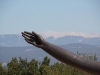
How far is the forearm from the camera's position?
4.95 metres

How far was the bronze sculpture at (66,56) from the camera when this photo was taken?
4.96 metres

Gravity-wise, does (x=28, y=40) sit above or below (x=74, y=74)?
above

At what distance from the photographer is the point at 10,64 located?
3750cm

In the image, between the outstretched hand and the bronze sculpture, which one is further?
the outstretched hand

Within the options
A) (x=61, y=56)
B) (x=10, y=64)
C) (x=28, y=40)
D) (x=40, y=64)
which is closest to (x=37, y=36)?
(x=28, y=40)

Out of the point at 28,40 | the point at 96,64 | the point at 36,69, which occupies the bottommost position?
the point at 36,69

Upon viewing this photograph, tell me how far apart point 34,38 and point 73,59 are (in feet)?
2.41

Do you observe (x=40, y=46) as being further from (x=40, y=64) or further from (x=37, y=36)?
(x=40, y=64)

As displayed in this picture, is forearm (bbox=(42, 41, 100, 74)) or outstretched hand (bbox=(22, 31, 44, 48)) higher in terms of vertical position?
outstretched hand (bbox=(22, 31, 44, 48))

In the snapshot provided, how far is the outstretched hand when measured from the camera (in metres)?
5.31

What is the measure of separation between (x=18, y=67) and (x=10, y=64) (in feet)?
5.72

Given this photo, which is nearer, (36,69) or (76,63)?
(76,63)

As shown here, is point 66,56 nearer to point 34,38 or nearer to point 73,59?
point 73,59

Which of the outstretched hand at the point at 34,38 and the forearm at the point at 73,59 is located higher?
the outstretched hand at the point at 34,38
